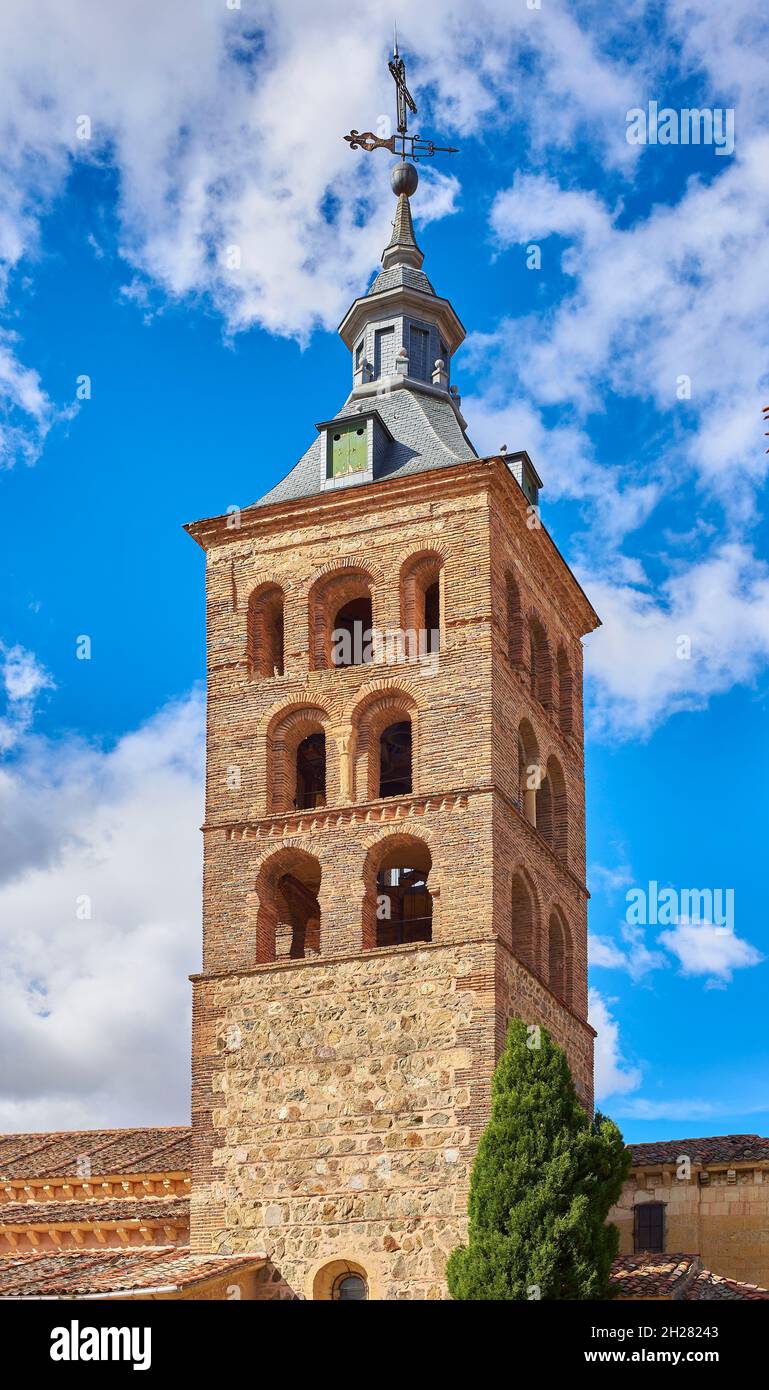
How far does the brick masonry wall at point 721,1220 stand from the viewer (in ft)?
121

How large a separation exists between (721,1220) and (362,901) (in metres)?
9.13

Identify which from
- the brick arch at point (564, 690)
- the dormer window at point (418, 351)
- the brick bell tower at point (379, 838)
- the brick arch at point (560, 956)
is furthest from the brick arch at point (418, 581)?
the dormer window at point (418, 351)

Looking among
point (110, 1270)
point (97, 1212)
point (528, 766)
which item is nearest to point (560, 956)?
point (528, 766)

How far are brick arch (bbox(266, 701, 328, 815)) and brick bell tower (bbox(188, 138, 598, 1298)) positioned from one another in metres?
0.05

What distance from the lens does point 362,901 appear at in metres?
34.8

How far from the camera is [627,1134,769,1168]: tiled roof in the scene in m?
37.2

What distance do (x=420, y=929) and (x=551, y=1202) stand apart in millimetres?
7709

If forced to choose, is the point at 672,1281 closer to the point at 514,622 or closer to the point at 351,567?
the point at 514,622

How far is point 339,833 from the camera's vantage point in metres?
35.6

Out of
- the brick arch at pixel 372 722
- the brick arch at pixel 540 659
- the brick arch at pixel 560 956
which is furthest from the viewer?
the brick arch at pixel 540 659

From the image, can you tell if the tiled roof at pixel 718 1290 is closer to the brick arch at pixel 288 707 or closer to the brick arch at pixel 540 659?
the brick arch at pixel 540 659

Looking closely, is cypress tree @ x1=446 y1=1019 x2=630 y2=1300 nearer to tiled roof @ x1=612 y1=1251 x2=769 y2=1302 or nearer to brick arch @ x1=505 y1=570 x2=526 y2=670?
tiled roof @ x1=612 y1=1251 x2=769 y2=1302

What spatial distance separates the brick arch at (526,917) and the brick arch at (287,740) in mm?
4287
